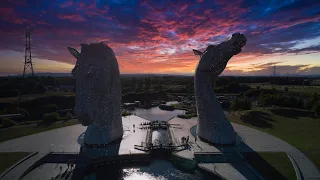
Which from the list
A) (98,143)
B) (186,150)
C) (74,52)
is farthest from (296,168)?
(74,52)

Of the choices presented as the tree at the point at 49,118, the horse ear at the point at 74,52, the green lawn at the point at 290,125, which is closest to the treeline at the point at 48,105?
the tree at the point at 49,118

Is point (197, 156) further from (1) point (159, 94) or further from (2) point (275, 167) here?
(1) point (159, 94)

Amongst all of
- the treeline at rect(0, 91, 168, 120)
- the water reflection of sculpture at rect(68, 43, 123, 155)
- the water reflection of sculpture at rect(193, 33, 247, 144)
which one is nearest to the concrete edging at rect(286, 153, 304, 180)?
the water reflection of sculpture at rect(193, 33, 247, 144)

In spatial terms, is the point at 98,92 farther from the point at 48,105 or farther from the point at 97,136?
the point at 48,105

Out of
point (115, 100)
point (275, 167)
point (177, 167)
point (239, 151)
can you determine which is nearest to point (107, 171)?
point (177, 167)

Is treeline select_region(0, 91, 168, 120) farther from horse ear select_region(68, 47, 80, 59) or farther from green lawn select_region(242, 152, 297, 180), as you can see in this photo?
green lawn select_region(242, 152, 297, 180)
